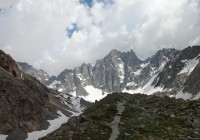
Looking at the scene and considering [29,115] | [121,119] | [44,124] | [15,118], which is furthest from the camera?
[44,124]

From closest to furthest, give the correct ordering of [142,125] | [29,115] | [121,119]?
[142,125]
[121,119]
[29,115]

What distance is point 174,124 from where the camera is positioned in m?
41.6

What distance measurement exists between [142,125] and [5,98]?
117 metres

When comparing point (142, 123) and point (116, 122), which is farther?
point (116, 122)

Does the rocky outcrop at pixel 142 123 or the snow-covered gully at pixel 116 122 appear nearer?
the rocky outcrop at pixel 142 123

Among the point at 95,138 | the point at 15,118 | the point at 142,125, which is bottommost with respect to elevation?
the point at 95,138

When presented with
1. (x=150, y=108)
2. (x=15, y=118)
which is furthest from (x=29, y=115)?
(x=150, y=108)

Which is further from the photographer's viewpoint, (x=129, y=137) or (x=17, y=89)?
(x=17, y=89)

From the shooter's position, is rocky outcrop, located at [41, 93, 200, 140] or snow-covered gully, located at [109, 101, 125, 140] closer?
rocky outcrop, located at [41, 93, 200, 140]

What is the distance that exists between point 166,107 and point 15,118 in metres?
102

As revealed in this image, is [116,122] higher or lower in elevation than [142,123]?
higher

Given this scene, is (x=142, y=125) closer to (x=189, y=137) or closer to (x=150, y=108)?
(x=189, y=137)

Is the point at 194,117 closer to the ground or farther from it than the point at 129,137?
farther from it

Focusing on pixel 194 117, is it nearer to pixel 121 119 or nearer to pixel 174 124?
pixel 174 124
